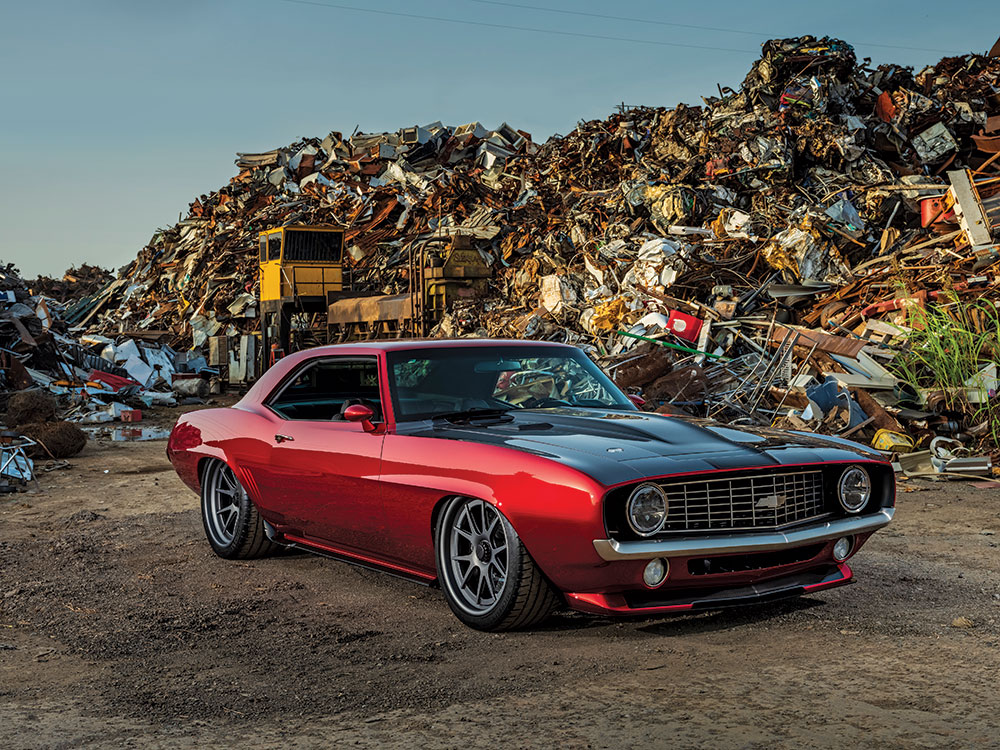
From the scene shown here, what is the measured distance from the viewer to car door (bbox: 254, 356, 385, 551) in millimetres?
5539

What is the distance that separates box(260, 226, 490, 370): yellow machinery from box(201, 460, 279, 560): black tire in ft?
46.4

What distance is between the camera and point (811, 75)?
2269 cm

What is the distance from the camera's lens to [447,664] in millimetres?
4434

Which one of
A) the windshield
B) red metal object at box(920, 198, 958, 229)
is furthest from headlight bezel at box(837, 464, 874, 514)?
red metal object at box(920, 198, 958, 229)

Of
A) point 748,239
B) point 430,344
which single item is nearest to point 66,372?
point 748,239

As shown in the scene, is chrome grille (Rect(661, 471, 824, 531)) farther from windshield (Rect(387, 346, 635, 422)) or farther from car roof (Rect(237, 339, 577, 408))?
car roof (Rect(237, 339, 577, 408))

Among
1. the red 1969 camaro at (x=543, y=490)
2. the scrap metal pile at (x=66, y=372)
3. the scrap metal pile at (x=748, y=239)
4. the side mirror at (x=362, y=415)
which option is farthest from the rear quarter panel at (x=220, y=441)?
the scrap metal pile at (x=66, y=372)

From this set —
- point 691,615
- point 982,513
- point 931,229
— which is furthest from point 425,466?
point 931,229

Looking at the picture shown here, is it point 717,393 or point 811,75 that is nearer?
point 717,393

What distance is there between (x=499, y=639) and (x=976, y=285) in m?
10.8

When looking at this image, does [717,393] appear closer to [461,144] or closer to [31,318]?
[31,318]

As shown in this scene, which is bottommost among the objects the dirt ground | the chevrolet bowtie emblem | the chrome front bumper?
the dirt ground

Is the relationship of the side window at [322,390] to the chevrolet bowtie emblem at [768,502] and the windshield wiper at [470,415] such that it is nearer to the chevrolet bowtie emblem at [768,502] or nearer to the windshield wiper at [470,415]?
the windshield wiper at [470,415]

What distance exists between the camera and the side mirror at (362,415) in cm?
548
